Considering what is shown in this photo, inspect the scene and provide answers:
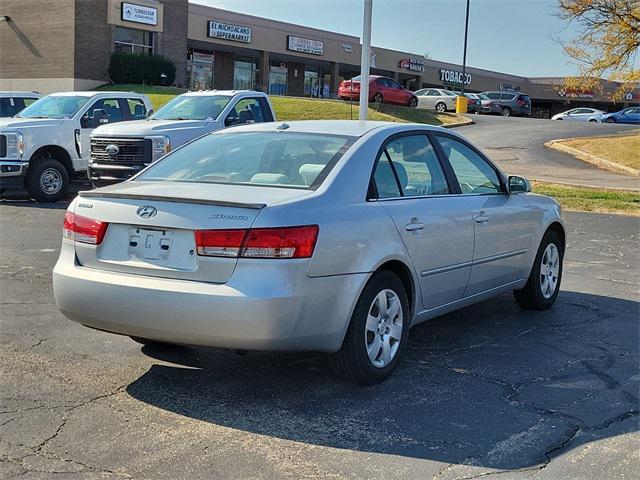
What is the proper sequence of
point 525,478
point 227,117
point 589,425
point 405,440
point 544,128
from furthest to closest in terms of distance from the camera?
point 544,128 < point 227,117 < point 589,425 < point 405,440 < point 525,478

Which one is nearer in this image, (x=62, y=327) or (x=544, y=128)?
(x=62, y=327)

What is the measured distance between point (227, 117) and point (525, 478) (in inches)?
445

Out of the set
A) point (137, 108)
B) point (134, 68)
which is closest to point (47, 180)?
point (137, 108)

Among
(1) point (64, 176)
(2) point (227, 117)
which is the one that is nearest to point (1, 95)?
(1) point (64, 176)

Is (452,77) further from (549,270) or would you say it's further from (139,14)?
(549,270)

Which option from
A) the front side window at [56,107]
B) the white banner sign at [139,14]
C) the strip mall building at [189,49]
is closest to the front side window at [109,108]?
the front side window at [56,107]

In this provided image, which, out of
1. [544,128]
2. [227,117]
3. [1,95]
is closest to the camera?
[227,117]

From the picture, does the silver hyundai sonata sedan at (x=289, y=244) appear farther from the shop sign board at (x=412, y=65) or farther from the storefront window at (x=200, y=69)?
the shop sign board at (x=412, y=65)

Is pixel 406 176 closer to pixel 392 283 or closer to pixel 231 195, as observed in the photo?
pixel 392 283

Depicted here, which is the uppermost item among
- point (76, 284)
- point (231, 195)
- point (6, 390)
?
point (231, 195)

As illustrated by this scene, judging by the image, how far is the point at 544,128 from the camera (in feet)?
120

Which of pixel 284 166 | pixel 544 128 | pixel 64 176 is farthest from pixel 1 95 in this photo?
pixel 544 128

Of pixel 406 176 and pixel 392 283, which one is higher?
pixel 406 176

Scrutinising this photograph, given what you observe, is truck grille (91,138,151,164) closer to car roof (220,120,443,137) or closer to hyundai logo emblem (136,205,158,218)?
car roof (220,120,443,137)
